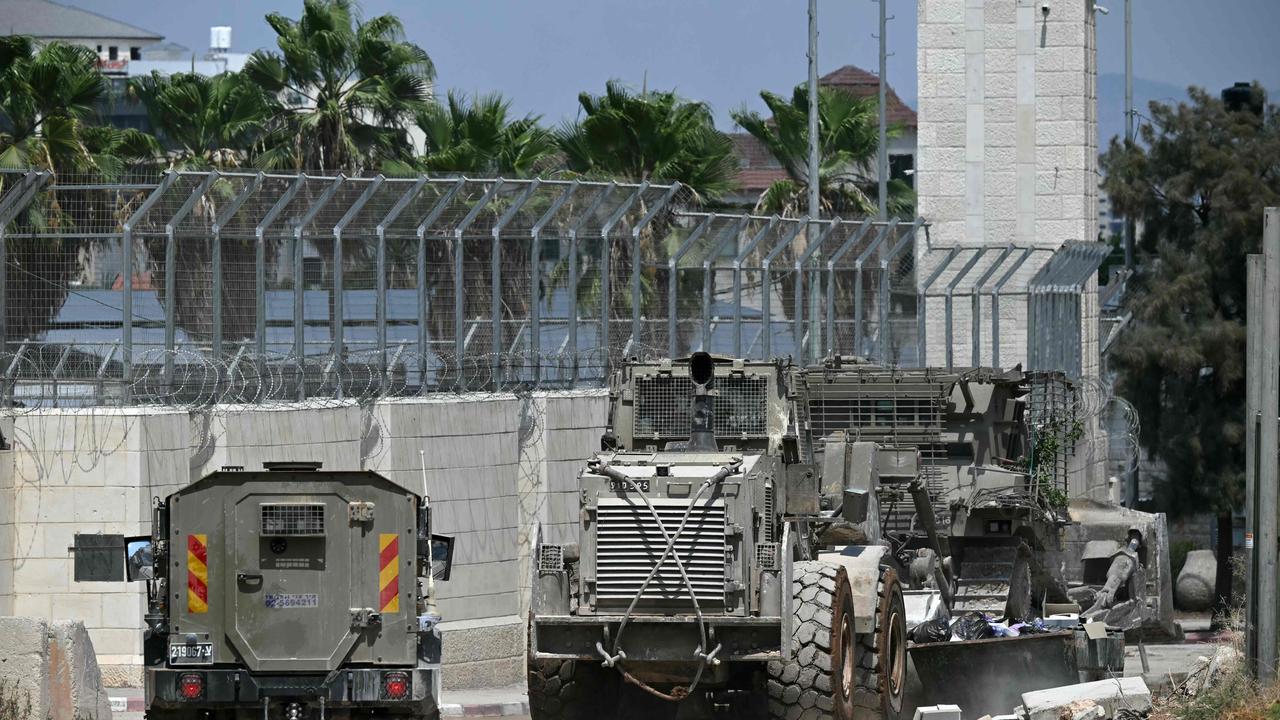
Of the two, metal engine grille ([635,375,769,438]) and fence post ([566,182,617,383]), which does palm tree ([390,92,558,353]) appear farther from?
metal engine grille ([635,375,769,438])

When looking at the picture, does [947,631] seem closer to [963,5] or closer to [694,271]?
[694,271]

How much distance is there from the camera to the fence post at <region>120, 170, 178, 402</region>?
21.9 meters

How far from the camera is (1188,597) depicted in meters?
38.5

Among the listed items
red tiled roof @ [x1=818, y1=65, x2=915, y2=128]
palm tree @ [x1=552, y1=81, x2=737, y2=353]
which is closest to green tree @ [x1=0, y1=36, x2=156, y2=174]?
palm tree @ [x1=552, y1=81, x2=737, y2=353]

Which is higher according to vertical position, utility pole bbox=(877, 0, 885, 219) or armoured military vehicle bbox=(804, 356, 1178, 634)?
utility pole bbox=(877, 0, 885, 219)

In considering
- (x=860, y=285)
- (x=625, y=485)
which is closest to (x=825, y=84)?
(x=860, y=285)

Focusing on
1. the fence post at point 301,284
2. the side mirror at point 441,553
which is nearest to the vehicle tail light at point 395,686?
the side mirror at point 441,553

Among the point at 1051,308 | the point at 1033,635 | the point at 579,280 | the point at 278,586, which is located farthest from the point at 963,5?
the point at 278,586

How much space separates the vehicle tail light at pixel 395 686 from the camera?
14.3 meters

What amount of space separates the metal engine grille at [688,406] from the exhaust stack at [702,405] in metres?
0.21

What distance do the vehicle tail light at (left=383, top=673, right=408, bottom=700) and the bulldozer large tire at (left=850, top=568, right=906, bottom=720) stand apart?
143 inches

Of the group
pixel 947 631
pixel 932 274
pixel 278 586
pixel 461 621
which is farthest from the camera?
pixel 932 274

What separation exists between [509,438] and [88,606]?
568 cm

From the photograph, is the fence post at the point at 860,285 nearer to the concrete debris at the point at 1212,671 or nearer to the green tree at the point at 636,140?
the green tree at the point at 636,140
